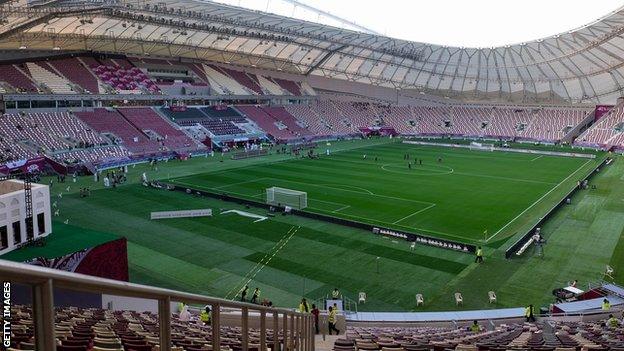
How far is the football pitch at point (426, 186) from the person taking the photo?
111ft

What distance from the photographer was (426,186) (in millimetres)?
44969

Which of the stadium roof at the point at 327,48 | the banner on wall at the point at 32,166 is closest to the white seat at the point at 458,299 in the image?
the banner on wall at the point at 32,166

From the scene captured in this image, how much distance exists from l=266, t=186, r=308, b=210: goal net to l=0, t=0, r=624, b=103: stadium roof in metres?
24.7

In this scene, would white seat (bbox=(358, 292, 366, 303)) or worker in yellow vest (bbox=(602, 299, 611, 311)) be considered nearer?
worker in yellow vest (bbox=(602, 299, 611, 311))

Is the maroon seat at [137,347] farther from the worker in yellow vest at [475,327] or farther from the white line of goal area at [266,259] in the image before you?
the white line of goal area at [266,259]

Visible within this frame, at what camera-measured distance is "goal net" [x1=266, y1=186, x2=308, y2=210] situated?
36.2 m

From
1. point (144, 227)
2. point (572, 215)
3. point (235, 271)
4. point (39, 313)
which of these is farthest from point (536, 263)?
point (39, 313)

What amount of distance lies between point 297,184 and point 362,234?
49.4 ft

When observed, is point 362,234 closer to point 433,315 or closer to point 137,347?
point 433,315

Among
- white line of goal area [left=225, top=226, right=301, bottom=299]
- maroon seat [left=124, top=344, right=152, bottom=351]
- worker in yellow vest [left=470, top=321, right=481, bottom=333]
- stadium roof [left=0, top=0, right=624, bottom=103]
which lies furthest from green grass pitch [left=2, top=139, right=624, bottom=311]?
stadium roof [left=0, top=0, right=624, bottom=103]

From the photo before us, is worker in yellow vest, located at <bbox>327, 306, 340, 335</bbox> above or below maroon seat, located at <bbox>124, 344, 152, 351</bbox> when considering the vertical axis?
below

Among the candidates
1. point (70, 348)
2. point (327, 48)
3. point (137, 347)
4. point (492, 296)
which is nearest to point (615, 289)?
point (492, 296)

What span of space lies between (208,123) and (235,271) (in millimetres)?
50306

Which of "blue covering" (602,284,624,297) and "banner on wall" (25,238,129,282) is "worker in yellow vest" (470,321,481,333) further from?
"banner on wall" (25,238,129,282)
